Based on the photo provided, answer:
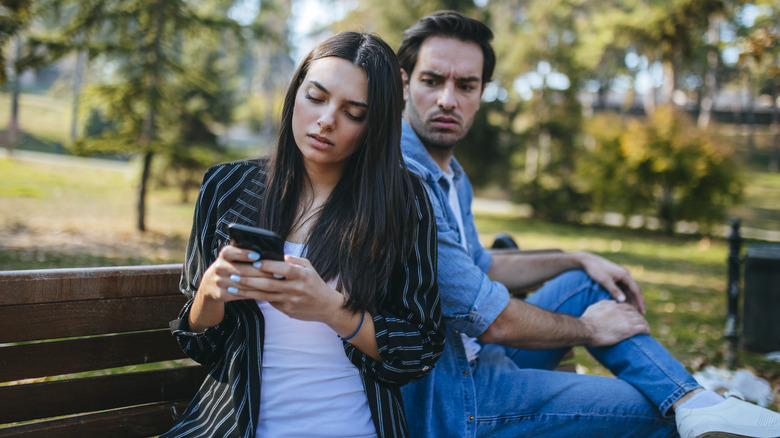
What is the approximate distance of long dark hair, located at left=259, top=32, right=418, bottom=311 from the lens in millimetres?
1765

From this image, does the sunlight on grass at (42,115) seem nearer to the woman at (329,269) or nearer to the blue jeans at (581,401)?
the woman at (329,269)

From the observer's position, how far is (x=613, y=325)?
92.4 inches

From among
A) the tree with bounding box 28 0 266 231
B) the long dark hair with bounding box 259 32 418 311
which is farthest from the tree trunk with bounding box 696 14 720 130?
the long dark hair with bounding box 259 32 418 311

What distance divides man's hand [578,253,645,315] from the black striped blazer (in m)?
1.07

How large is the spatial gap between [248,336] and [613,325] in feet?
4.61

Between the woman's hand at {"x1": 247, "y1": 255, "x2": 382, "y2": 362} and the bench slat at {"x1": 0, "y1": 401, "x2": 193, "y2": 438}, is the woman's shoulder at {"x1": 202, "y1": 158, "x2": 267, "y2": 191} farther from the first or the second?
the bench slat at {"x1": 0, "y1": 401, "x2": 193, "y2": 438}

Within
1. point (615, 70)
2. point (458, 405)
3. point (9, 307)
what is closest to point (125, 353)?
point (9, 307)

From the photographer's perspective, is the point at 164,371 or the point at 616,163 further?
the point at 616,163

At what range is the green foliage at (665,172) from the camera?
15.4 m

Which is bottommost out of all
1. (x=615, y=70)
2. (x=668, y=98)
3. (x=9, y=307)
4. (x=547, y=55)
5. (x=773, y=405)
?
(x=773, y=405)

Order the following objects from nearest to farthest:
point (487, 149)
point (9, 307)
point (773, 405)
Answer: point (9, 307)
point (773, 405)
point (487, 149)

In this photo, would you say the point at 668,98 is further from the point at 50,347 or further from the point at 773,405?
the point at 50,347

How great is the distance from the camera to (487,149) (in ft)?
64.9

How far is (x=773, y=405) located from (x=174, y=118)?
14215mm
